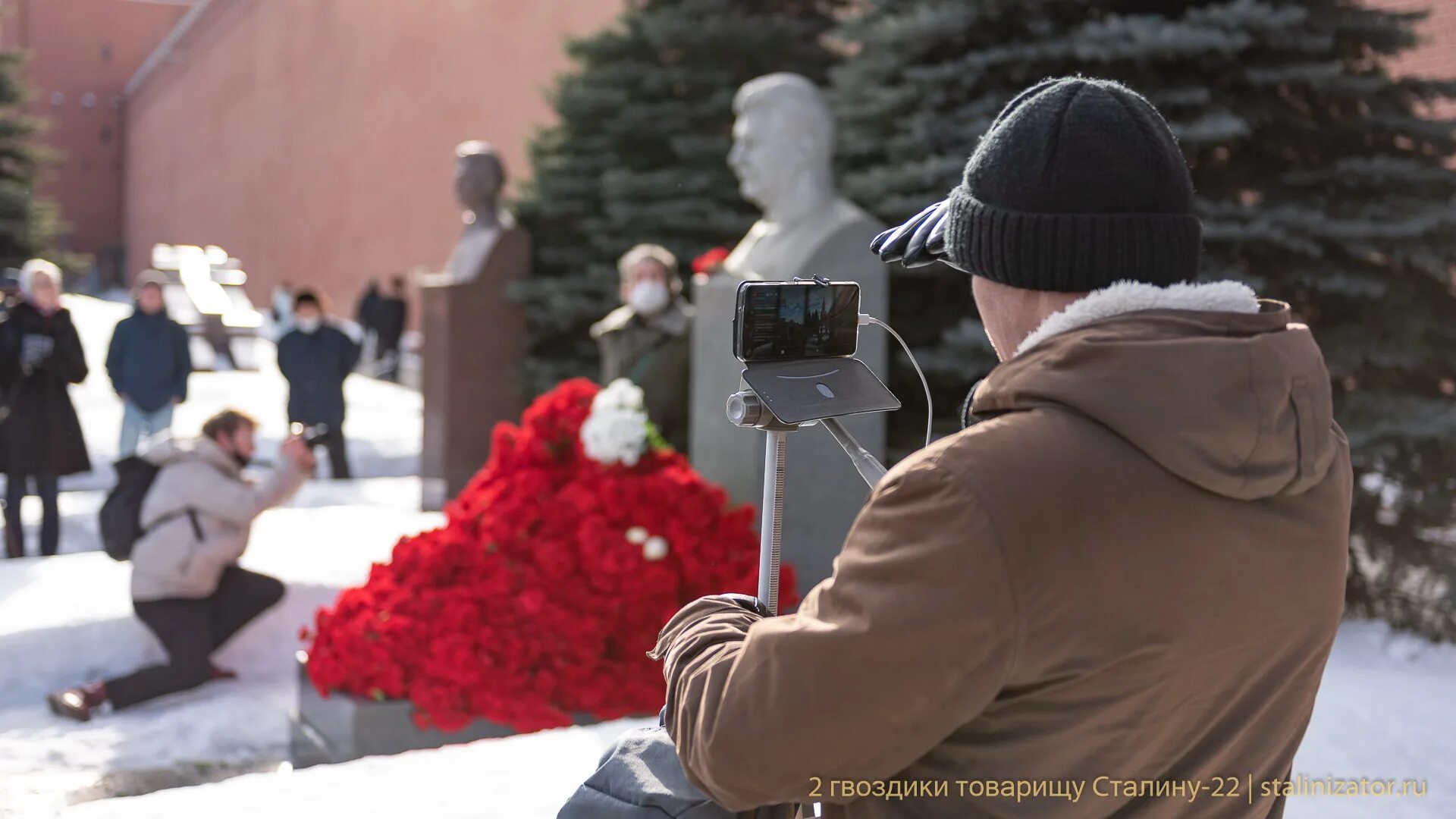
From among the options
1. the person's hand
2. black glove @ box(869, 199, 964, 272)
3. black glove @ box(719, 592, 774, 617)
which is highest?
black glove @ box(869, 199, 964, 272)

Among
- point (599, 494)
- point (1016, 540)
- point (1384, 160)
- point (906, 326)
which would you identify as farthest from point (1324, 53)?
point (1016, 540)

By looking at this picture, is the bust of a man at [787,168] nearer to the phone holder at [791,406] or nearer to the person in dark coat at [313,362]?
the phone holder at [791,406]

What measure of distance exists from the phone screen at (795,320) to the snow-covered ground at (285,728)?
172 cm

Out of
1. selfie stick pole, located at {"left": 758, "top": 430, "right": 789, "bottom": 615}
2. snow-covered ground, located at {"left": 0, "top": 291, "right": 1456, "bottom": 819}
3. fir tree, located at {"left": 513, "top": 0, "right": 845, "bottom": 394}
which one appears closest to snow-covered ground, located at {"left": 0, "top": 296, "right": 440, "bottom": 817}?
snow-covered ground, located at {"left": 0, "top": 291, "right": 1456, "bottom": 819}

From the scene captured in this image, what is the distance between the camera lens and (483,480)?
5.14m

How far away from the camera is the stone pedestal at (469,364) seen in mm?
9898

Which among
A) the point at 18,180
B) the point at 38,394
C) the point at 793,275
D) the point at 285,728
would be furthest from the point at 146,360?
the point at 18,180

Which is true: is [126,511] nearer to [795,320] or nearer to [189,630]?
[189,630]

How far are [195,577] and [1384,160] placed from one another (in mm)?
5155

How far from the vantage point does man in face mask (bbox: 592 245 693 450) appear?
689cm

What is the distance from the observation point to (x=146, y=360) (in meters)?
8.87

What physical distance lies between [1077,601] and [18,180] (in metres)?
18.9

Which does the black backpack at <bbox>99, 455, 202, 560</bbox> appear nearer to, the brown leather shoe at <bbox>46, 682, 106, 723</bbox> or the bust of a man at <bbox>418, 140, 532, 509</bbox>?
the brown leather shoe at <bbox>46, 682, 106, 723</bbox>

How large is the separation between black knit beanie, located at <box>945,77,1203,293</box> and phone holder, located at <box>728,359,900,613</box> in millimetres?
320
